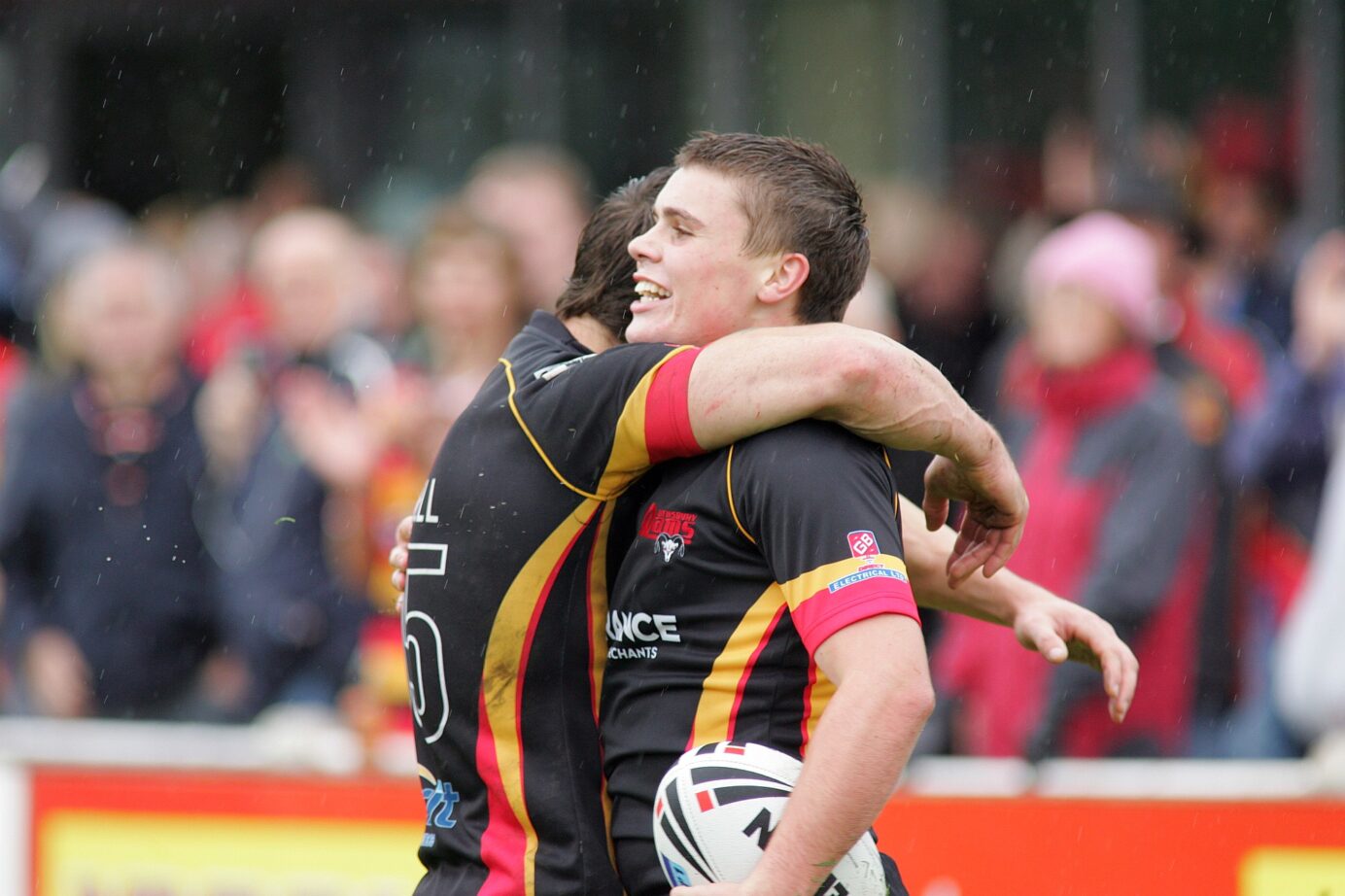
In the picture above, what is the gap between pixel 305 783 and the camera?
6.03m

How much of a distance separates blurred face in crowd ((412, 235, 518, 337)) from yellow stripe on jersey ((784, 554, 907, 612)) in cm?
386

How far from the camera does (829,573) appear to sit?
3129mm

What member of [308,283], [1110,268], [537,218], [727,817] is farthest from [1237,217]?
[727,817]

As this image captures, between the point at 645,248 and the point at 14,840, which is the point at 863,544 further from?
the point at 14,840

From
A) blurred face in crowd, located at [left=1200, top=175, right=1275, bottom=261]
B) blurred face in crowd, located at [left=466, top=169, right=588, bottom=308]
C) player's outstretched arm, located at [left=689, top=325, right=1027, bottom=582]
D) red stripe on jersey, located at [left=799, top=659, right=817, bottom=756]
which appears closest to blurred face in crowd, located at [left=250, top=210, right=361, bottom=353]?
blurred face in crowd, located at [left=466, top=169, right=588, bottom=308]

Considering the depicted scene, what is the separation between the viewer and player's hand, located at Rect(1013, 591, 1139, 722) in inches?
144

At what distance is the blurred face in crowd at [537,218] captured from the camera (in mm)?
7977

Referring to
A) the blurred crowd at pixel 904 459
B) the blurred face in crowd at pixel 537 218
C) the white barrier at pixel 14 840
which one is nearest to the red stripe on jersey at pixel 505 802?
the blurred crowd at pixel 904 459

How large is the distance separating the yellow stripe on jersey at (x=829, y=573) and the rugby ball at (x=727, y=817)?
0.28 metres

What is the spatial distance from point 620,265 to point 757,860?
121cm

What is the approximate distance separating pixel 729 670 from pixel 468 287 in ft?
12.4

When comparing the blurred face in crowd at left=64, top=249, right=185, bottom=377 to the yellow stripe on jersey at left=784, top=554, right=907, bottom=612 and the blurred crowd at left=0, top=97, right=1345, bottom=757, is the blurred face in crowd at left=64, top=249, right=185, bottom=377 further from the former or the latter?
the yellow stripe on jersey at left=784, top=554, right=907, bottom=612

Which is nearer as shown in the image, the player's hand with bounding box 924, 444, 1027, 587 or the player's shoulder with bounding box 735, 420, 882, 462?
the player's shoulder with bounding box 735, 420, 882, 462

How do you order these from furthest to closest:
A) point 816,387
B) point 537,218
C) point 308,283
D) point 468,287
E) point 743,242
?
point 537,218, point 308,283, point 468,287, point 743,242, point 816,387
